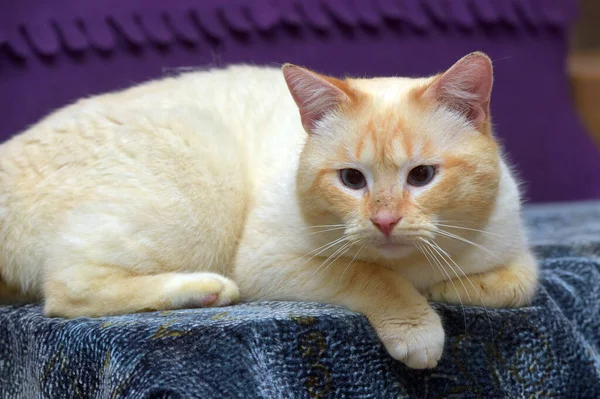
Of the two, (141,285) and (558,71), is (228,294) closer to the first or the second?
(141,285)

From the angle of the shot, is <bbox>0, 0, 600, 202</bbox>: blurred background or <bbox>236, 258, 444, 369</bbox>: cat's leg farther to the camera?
<bbox>0, 0, 600, 202</bbox>: blurred background

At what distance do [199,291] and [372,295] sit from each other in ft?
1.01

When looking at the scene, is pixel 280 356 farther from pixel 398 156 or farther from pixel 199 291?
pixel 398 156

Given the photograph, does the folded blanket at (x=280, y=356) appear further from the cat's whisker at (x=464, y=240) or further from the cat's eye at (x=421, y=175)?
the cat's eye at (x=421, y=175)

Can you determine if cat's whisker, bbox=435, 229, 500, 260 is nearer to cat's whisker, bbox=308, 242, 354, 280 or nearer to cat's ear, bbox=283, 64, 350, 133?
cat's whisker, bbox=308, 242, 354, 280

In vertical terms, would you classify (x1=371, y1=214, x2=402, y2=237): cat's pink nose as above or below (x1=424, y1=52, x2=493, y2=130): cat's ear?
below

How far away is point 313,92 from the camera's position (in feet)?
4.11

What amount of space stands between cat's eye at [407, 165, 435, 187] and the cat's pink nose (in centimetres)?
9

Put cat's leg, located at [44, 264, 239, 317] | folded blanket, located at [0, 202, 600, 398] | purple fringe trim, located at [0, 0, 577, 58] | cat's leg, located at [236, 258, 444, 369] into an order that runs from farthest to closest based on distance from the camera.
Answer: purple fringe trim, located at [0, 0, 577, 58] < cat's leg, located at [44, 264, 239, 317] < cat's leg, located at [236, 258, 444, 369] < folded blanket, located at [0, 202, 600, 398]

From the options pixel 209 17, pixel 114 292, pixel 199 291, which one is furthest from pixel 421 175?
pixel 209 17

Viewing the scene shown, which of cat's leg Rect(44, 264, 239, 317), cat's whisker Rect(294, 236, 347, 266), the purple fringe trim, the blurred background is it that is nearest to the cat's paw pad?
cat's leg Rect(44, 264, 239, 317)

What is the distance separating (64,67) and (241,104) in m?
1.02

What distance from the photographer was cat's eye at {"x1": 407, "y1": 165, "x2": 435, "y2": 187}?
3.81 ft

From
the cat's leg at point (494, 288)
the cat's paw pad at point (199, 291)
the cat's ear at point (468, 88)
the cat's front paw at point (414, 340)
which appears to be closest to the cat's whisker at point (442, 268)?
the cat's leg at point (494, 288)
